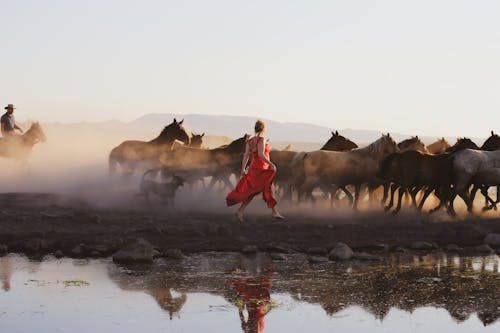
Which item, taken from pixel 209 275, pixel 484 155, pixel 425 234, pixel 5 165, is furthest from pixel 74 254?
pixel 5 165

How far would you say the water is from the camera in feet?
33.8

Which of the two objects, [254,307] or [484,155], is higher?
[484,155]

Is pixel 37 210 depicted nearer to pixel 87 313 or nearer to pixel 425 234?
pixel 425 234

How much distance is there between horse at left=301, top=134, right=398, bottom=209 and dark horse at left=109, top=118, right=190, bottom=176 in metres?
5.14

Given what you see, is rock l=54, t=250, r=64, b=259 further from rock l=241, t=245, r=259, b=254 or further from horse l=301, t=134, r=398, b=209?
horse l=301, t=134, r=398, b=209

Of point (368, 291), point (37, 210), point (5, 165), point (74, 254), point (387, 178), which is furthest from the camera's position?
point (5, 165)

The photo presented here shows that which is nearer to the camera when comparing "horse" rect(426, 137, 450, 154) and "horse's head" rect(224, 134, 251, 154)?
"horse's head" rect(224, 134, 251, 154)

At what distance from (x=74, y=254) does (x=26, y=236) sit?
1871 mm

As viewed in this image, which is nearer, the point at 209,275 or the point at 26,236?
the point at 209,275

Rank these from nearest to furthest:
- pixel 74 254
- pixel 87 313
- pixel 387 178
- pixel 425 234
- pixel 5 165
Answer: pixel 87 313 → pixel 74 254 → pixel 425 234 → pixel 387 178 → pixel 5 165

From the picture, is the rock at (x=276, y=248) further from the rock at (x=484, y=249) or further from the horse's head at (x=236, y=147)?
A: the horse's head at (x=236, y=147)

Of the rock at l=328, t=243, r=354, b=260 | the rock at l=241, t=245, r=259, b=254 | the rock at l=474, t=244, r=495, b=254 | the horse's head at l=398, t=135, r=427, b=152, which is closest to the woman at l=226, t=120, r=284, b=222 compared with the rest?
the rock at l=241, t=245, r=259, b=254

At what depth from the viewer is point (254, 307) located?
11117 millimetres

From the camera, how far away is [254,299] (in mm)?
11633
